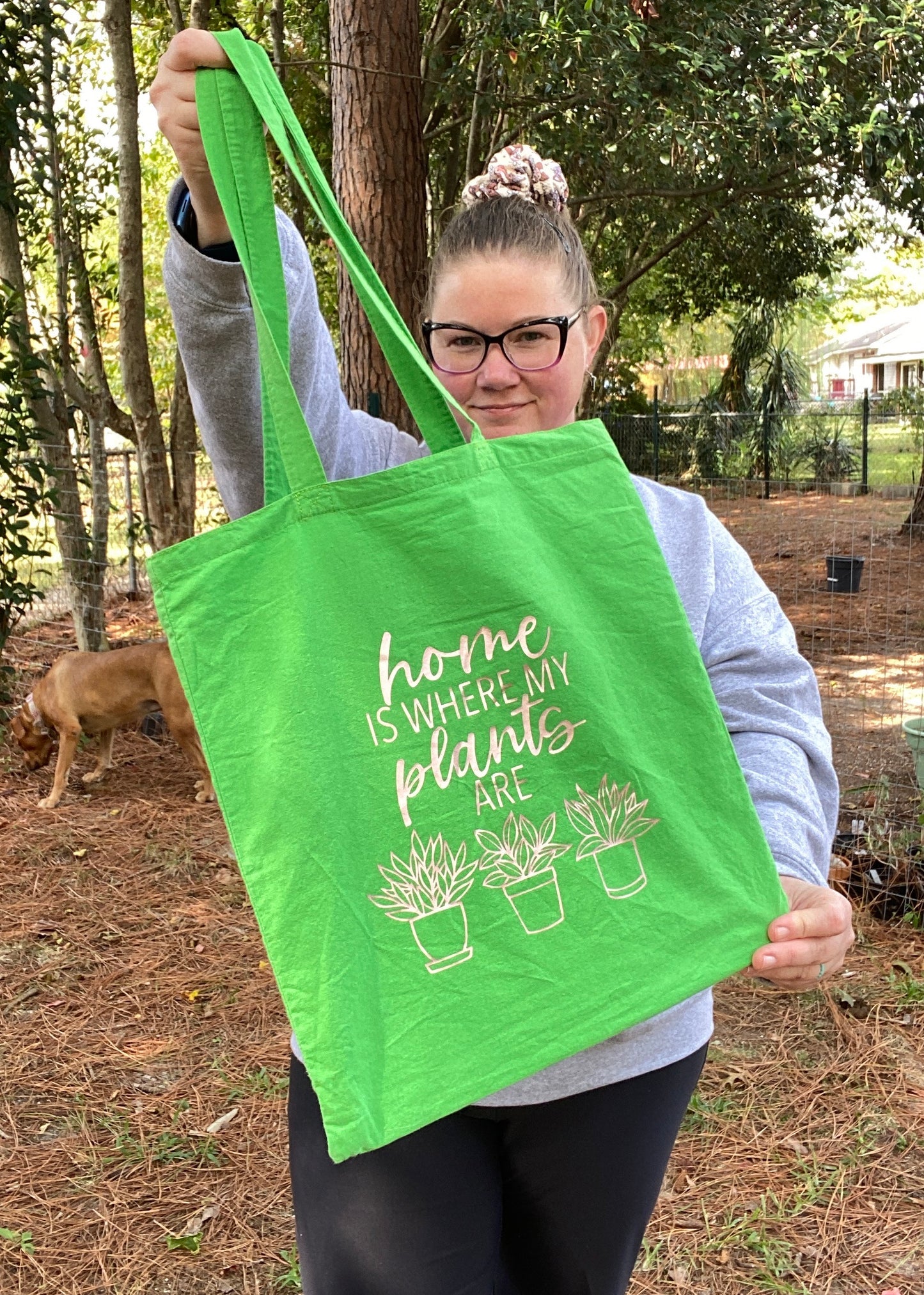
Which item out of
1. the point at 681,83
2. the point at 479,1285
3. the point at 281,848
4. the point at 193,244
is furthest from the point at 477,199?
the point at 681,83

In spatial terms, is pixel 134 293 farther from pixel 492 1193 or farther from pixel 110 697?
pixel 492 1193

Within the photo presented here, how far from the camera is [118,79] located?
7.30 meters

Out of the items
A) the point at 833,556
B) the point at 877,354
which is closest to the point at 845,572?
the point at 833,556

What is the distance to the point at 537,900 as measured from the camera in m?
1.13

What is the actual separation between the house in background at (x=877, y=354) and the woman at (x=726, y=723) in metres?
40.6

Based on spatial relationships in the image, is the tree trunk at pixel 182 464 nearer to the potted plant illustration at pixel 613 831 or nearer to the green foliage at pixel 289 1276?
the green foliage at pixel 289 1276

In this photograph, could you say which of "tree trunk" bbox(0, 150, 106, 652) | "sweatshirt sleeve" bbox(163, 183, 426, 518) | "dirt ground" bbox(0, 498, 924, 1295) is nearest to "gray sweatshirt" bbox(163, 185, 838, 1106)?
"sweatshirt sleeve" bbox(163, 183, 426, 518)

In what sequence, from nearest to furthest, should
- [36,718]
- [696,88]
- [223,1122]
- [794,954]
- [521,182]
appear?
[794,954]
[521,182]
[223,1122]
[696,88]
[36,718]

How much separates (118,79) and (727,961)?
782 centimetres

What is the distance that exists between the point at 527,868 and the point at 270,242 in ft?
2.26

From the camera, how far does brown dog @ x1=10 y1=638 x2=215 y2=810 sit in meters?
6.32

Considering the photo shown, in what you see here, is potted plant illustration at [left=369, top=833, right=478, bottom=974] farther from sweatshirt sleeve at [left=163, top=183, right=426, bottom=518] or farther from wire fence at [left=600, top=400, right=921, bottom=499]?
wire fence at [left=600, top=400, right=921, bottom=499]

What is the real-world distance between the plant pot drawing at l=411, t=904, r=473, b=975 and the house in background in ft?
135

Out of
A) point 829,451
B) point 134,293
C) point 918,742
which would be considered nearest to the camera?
point 918,742
